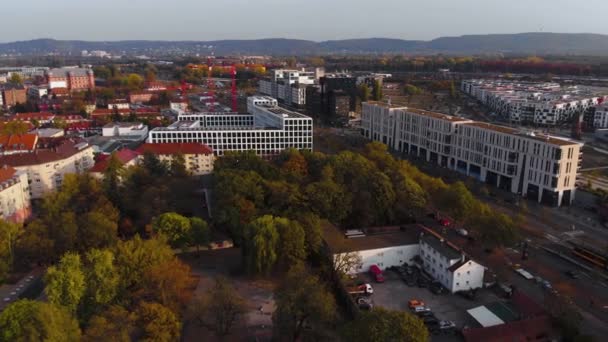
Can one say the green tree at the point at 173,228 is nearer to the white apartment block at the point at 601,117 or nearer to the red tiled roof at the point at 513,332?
the red tiled roof at the point at 513,332

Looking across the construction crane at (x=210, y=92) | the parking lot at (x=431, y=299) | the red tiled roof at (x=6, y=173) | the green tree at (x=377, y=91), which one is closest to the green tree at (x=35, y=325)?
the parking lot at (x=431, y=299)

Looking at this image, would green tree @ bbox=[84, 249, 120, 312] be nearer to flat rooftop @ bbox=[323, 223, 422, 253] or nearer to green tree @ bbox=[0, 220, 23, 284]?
green tree @ bbox=[0, 220, 23, 284]

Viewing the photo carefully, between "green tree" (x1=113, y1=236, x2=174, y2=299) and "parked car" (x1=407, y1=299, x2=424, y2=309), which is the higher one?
"green tree" (x1=113, y1=236, x2=174, y2=299)

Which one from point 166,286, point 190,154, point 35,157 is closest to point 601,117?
point 190,154

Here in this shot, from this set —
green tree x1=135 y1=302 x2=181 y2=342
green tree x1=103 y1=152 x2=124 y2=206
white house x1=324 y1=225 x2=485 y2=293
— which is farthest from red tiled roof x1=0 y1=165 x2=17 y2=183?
white house x1=324 y1=225 x2=485 y2=293

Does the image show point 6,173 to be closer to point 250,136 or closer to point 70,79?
point 250,136

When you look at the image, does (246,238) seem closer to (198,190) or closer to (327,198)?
(327,198)
